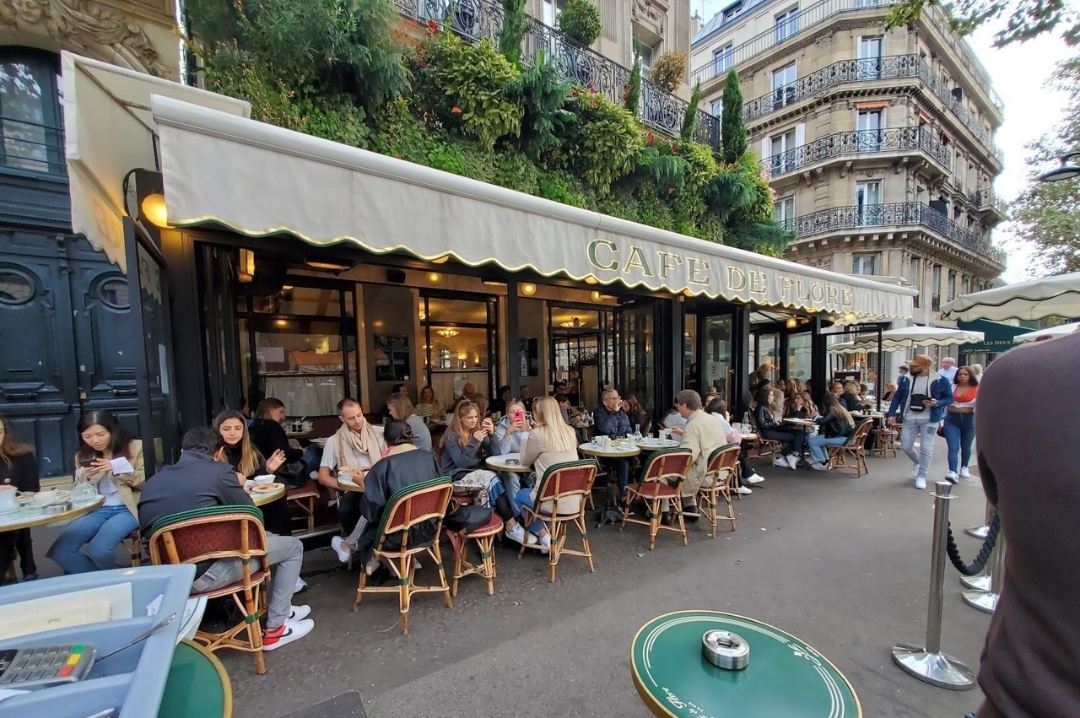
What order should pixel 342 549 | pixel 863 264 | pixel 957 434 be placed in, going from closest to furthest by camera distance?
pixel 342 549 → pixel 957 434 → pixel 863 264

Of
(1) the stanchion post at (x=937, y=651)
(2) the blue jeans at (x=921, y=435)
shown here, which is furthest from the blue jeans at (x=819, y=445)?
(1) the stanchion post at (x=937, y=651)

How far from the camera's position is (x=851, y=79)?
1934cm

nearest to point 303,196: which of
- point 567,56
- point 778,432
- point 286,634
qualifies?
point 286,634

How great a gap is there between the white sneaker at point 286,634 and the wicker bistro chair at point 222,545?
126 mm

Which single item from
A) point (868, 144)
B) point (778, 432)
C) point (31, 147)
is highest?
point (868, 144)

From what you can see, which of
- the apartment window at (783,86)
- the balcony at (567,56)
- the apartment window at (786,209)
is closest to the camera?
the balcony at (567,56)

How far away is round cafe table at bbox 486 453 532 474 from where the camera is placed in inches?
166

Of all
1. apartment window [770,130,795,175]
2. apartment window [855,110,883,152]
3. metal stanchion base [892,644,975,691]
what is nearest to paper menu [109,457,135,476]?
metal stanchion base [892,644,975,691]

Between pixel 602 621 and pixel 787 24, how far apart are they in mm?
28390

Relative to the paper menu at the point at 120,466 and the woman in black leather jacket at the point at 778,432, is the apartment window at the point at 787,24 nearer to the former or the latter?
the woman in black leather jacket at the point at 778,432

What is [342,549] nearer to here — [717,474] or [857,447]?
[717,474]

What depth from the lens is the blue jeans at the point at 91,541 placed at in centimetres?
311

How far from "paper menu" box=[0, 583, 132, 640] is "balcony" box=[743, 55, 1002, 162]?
2345cm

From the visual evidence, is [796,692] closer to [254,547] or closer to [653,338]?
[254,547]
